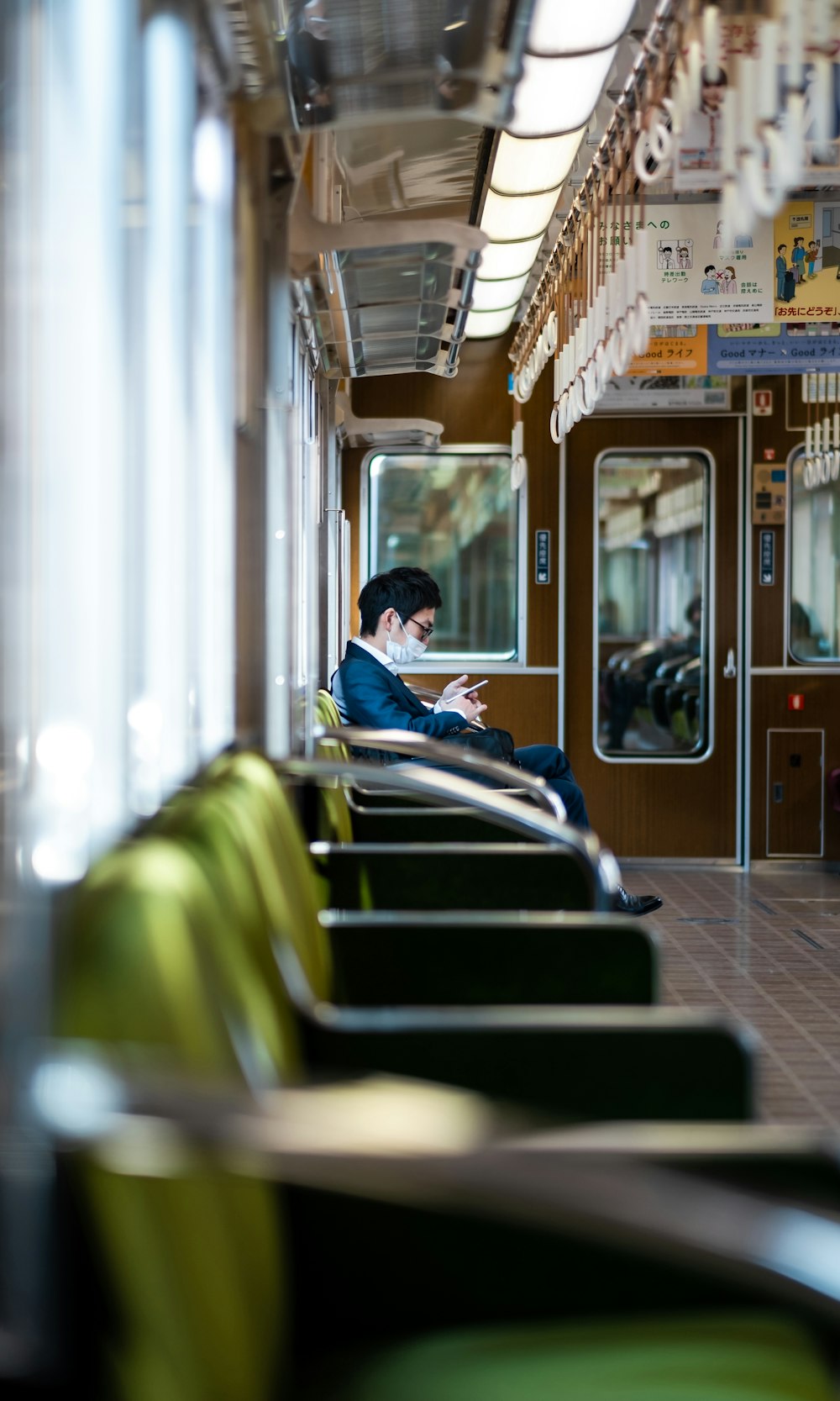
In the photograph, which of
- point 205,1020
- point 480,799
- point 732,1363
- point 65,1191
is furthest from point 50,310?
point 480,799

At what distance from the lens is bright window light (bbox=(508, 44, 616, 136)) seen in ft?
12.6

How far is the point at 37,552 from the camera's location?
1.74m

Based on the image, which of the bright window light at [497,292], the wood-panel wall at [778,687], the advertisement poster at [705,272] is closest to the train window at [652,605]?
the wood-panel wall at [778,687]

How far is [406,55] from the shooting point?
270 cm

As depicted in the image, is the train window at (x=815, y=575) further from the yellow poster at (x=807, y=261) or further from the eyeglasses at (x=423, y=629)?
the eyeglasses at (x=423, y=629)

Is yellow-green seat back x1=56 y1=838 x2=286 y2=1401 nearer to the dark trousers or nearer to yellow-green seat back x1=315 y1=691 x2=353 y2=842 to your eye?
yellow-green seat back x1=315 y1=691 x2=353 y2=842

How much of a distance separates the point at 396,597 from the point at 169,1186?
4.56 meters

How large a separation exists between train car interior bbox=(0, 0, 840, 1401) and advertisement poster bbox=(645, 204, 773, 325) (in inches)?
0.8

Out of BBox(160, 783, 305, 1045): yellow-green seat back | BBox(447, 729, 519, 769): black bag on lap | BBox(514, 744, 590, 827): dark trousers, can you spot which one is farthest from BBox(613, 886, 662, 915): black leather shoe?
BBox(160, 783, 305, 1045): yellow-green seat back

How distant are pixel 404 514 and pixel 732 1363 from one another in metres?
7.16

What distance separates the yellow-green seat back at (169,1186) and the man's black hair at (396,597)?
4063 mm

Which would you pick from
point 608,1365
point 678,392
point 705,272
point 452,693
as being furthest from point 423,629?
point 608,1365

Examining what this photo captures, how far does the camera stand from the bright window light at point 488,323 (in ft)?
24.7

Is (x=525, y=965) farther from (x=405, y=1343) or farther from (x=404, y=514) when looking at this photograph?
(x=404, y=514)
